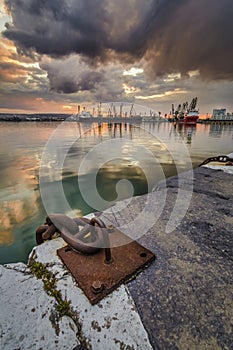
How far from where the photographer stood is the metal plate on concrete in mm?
1055

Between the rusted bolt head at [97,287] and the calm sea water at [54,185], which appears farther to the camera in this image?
the calm sea water at [54,185]

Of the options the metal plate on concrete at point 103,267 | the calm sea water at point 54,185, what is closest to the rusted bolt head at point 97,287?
the metal plate on concrete at point 103,267

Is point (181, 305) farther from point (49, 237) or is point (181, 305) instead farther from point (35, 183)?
point (35, 183)

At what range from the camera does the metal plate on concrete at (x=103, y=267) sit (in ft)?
3.46

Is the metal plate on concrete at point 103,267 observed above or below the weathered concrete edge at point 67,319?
above

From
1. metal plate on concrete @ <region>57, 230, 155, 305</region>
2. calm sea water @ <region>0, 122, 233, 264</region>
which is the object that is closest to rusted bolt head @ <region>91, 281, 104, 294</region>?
metal plate on concrete @ <region>57, 230, 155, 305</region>

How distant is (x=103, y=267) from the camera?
123cm

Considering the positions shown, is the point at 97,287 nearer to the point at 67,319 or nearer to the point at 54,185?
the point at 67,319

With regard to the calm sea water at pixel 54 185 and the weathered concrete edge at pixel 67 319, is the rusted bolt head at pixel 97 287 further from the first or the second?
the calm sea water at pixel 54 185

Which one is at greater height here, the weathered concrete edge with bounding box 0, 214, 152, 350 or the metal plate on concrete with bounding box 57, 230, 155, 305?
the metal plate on concrete with bounding box 57, 230, 155, 305

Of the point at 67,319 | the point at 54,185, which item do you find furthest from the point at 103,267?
the point at 54,185

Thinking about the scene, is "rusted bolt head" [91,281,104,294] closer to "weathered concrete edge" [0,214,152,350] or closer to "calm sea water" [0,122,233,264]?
"weathered concrete edge" [0,214,152,350]

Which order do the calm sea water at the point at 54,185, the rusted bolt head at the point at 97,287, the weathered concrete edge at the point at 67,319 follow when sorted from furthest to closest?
1. the calm sea water at the point at 54,185
2. the rusted bolt head at the point at 97,287
3. the weathered concrete edge at the point at 67,319

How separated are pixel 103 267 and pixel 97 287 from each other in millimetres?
208
